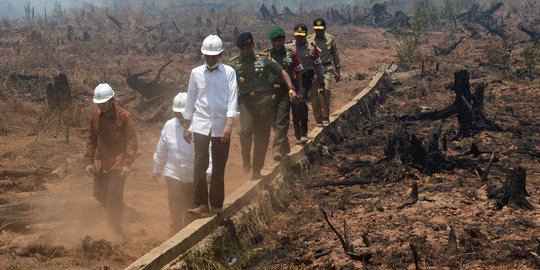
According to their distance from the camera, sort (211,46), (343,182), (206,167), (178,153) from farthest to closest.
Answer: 1. (343,182)
2. (178,153)
3. (206,167)
4. (211,46)

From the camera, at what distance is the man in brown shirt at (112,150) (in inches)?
293

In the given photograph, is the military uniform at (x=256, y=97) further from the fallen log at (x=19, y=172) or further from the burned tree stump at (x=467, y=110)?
the burned tree stump at (x=467, y=110)

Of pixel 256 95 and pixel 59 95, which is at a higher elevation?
pixel 256 95

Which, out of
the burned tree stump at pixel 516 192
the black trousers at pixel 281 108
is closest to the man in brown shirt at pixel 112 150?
the black trousers at pixel 281 108

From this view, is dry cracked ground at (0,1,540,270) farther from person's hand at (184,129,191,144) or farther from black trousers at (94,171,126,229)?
person's hand at (184,129,191,144)

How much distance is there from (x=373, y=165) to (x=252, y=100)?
244 cm

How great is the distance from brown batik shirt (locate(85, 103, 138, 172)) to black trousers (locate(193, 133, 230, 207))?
4.47 feet

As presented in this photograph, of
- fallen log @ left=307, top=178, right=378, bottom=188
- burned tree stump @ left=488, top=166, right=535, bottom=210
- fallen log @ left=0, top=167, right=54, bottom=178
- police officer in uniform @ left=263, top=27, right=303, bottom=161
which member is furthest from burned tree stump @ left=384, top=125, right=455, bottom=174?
fallen log @ left=0, top=167, right=54, bottom=178

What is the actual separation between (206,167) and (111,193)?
1735 millimetres

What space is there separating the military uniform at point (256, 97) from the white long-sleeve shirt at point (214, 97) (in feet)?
5.65

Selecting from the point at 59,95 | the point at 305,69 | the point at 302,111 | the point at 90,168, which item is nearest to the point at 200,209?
the point at 90,168

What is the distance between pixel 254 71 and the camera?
8.03 m

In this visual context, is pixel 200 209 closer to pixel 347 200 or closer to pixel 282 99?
pixel 347 200

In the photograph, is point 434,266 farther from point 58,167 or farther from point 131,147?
point 58,167
